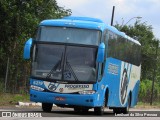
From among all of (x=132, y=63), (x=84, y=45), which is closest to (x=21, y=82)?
(x=132, y=63)

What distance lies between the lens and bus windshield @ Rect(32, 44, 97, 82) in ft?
70.9

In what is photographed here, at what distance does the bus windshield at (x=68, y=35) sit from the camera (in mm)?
21969

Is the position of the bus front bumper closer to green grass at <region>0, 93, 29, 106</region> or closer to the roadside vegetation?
green grass at <region>0, 93, 29, 106</region>

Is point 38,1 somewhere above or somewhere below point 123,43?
above

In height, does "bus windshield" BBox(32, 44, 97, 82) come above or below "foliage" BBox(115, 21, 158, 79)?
below

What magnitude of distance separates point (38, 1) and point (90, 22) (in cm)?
1430

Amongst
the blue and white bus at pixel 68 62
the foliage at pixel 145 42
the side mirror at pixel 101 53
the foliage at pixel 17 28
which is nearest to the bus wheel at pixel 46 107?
the blue and white bus at pixel 68 62

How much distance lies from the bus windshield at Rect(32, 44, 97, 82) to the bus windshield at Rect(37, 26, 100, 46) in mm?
267

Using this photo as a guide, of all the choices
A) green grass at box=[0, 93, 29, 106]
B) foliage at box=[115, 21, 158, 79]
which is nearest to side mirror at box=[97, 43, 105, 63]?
green grass at box=[0, 93, 29, 106]

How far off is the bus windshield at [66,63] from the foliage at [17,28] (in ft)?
47.8

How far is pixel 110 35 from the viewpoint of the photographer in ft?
78.5

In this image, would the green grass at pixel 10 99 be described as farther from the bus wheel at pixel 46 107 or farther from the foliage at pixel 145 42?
the foliage at pixel 145 42

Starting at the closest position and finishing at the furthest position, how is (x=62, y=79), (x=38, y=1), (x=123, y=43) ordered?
(x=62, y=79) → (x=123, y=43) → (x=38, y=1)

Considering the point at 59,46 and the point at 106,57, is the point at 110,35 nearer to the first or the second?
the point at 106,57
